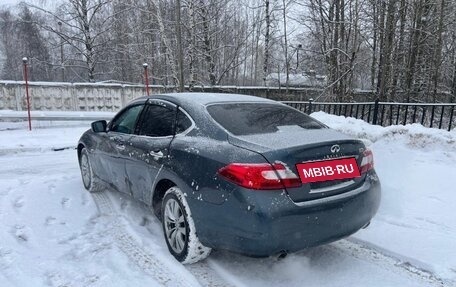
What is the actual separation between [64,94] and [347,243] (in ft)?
48.9

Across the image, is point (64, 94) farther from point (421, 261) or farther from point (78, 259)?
point (421, 261)

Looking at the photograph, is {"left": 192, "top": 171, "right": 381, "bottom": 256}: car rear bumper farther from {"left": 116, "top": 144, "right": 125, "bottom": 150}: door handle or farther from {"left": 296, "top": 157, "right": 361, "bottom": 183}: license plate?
{"left": 116, "top": 144, "right": 125, "bottom": 150}: door handle

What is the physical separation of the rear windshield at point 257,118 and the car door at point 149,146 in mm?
508

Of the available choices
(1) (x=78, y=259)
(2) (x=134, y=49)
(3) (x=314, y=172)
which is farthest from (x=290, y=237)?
(2) (x=134, y=49)

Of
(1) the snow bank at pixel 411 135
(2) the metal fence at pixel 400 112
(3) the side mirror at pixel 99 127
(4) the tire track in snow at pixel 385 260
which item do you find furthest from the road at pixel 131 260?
(2) the metal fence at pixel 400 112

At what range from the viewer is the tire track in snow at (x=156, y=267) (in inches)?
115

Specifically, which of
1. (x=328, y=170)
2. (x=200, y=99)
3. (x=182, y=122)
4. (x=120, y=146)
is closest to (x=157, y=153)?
(x=182, y=122)

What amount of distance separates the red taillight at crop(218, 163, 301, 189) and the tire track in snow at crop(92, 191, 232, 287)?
89cm

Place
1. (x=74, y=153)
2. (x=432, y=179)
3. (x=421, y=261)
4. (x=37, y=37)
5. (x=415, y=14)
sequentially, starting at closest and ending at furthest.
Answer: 1. (x=421, y=261)
2. (x=432, y=179)
3. (x=74, y=153)
4. (x=415, y=14)
5. (x=37, y=37)

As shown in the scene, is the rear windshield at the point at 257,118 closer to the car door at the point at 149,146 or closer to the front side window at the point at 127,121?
the car door at the point at 149,146

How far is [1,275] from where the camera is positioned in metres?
2.98

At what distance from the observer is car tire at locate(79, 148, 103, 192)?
520 centimetres

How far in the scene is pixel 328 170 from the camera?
2834mm

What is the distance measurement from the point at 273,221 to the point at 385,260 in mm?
1402
